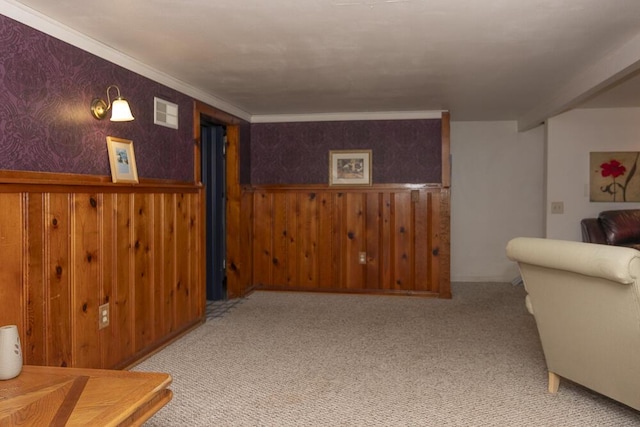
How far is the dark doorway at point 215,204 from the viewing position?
548 cm

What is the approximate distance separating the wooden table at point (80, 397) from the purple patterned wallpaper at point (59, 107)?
1223 millimetres

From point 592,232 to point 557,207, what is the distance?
0.52m

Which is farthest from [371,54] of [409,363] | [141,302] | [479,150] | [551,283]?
[479,150]

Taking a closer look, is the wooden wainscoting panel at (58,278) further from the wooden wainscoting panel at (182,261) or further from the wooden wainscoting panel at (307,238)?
the wooden wainscoting panel at (307,238)

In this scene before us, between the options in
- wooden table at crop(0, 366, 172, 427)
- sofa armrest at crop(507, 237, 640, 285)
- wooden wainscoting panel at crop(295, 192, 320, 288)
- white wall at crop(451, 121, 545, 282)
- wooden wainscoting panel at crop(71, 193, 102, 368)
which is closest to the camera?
wooden table at crop(0, 366, 172, 427)

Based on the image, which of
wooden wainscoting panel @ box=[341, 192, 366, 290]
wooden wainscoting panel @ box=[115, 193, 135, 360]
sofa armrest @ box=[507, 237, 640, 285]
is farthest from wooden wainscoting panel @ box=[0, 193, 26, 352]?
wooden wainscoting panel @ box=[341, 192, 366, 290]

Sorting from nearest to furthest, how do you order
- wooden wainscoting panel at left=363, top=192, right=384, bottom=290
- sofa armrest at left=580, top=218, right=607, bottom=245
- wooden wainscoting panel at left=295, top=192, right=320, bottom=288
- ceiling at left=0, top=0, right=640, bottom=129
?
ceiling at left=0, top=0, right=640, bottom=129, sofa armrest at left=580, top=218, right=607, bottom=245, wooden wainscoting panel at left=363, top=192, right=384, bottom=290, wooden wainscoting panel at left=295, top=192, right=320, bottom=288

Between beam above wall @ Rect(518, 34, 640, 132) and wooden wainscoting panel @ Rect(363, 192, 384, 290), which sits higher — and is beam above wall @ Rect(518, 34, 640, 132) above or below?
above

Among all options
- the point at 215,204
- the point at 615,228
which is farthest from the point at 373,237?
the point at 615,228

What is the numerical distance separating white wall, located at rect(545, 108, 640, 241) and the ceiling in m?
0.83

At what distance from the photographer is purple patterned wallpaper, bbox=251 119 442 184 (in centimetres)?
572

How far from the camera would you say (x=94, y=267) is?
3018 millimetres

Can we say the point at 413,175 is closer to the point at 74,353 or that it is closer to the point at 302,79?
the point at 302,79

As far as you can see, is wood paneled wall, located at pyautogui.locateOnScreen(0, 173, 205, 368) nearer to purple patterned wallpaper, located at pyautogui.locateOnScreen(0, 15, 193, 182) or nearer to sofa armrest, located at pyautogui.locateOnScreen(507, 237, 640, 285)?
purple patterned wallpaper, located at pyautogui.locateOnScreen(0, 15, 193, 182)
